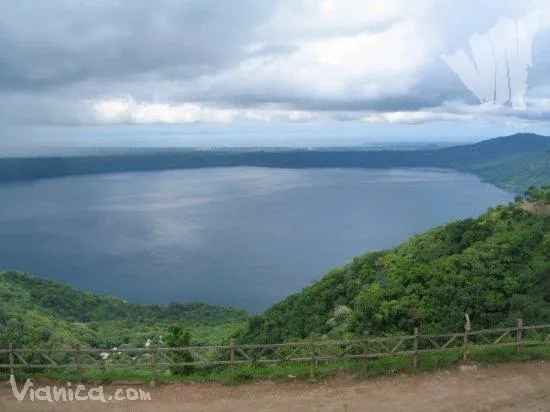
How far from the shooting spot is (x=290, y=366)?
9.67 m

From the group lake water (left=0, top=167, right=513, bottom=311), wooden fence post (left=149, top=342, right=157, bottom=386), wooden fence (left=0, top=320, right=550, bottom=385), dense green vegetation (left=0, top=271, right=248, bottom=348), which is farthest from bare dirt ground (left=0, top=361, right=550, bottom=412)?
lake water (left=0, top=167, right=513, bottom=311)

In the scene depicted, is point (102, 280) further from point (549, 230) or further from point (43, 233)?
point (549, 230)

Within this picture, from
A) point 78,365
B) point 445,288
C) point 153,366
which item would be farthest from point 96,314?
point 153,366

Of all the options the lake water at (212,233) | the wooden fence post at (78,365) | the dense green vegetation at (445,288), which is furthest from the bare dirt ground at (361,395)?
the lake water at (212,233)

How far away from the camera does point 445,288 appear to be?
17891mm

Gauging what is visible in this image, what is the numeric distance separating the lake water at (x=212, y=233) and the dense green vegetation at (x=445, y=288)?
36.8 m

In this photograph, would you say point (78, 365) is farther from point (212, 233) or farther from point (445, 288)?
point (212, 233)

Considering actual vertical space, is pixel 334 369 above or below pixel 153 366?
below

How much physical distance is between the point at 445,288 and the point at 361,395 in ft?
34.7

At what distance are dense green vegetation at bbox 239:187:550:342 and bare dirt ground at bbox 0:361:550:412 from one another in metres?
6.18

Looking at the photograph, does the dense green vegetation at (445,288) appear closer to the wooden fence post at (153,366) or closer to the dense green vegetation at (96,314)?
the wooden fence post at (153,366)

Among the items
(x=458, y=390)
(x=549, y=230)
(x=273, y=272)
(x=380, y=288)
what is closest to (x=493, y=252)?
(x=549, y=230)

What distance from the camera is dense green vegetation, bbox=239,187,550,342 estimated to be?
1666 cm

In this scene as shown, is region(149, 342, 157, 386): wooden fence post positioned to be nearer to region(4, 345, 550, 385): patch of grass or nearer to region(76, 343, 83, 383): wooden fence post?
region(4, 345, 550, 385): patch of grass
